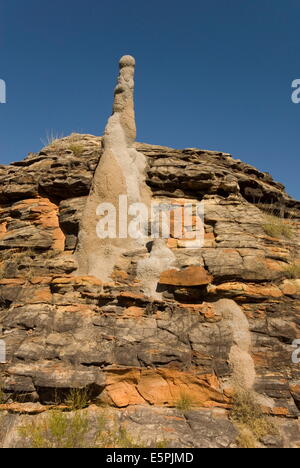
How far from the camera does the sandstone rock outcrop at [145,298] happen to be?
5.04m

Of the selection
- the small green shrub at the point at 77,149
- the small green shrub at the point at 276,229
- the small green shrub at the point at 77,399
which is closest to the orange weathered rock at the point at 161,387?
the small green shrub at the point at 77,399

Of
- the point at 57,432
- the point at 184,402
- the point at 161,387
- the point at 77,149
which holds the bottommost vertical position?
the point at 57,432

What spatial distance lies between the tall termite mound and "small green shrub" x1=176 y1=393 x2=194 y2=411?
2.81m

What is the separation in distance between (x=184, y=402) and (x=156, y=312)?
1.72 meters

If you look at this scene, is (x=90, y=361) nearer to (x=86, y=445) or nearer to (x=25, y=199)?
(x=86, y=445)

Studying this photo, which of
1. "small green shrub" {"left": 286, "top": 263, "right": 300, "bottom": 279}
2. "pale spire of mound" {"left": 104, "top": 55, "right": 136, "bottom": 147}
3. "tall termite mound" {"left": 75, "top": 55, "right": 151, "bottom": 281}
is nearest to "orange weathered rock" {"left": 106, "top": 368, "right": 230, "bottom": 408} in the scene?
"tall termite mound" {"left": 75, "top": 55, "right": 151, "bottom": 281}

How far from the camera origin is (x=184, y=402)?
5098 millimetres

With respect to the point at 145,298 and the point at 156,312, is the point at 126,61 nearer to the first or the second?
the point at 145,298

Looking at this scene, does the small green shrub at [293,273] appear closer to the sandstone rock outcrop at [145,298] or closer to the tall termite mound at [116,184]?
the sandstone rock outcrop at [145,298]

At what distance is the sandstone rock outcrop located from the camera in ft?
16.5

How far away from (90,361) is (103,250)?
2.51 meters

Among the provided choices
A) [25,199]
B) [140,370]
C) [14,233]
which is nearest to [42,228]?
[14,233]

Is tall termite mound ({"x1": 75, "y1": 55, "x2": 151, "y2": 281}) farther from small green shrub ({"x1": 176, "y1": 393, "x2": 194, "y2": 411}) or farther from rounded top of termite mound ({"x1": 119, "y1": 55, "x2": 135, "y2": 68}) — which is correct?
small green shrub ({"x1": 176, "y1": 393, "x2": 194, "y2": 411})

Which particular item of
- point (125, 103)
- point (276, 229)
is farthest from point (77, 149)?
point (276, 229)
